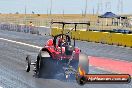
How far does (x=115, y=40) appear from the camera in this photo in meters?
32.9

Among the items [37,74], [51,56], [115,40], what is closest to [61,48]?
[51,56]

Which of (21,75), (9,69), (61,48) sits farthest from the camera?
(9,69)

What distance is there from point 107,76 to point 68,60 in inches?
89.2

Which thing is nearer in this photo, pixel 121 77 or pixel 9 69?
pixel 121 77

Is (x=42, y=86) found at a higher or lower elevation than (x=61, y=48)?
lower

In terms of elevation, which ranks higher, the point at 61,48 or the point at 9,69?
the point at 61,48

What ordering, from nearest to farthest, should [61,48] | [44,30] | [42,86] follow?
[42,86] < [61,48] < [44,30]

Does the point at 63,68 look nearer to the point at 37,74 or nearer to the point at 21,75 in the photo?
the point at 37,74

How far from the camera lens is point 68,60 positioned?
11.9m

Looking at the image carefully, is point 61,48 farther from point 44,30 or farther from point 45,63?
point 44,30

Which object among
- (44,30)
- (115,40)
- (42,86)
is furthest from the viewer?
(44,30)

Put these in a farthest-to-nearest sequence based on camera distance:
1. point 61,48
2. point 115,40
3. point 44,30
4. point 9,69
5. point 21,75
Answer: point 44,30, point 115,40, point 9,69, point 21,75, point 61,48

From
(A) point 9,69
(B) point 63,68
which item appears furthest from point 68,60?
(A) point 9,69

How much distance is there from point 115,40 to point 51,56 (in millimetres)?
21435
